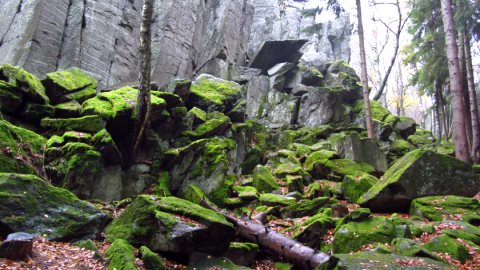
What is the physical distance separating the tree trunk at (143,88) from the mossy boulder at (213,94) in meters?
5.60

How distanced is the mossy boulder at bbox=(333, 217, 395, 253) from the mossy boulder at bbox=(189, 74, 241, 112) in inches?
433

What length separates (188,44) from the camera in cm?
2597

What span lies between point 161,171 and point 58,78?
5.16 m

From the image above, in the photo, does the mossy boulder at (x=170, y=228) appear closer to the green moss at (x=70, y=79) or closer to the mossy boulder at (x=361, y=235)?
the mossy boulder at (x=361, y=235)

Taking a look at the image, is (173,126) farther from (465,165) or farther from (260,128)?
(465,165)

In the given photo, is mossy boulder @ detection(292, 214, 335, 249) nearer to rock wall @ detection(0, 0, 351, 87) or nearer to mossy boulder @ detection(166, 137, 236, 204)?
mossy boulder @ detection(166, 137, 236, 204)

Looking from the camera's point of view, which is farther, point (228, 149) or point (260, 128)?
point (260, 128)

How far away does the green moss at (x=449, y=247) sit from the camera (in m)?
6.58

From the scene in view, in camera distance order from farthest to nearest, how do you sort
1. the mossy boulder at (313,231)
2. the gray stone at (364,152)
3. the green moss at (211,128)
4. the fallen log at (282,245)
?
the gray stone at (364,152) → the green moss at (211,128) → the mossy boulder at (313,231) → the fallen log at (282,245)

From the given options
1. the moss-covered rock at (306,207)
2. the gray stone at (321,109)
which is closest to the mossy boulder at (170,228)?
the moss-covered rock at (306,207)

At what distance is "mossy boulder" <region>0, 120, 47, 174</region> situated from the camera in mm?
8703

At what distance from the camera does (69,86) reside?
13062mm

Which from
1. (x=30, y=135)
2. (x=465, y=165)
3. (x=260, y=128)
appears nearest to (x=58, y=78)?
(x=30, y=135)

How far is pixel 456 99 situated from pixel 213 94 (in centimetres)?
1105
